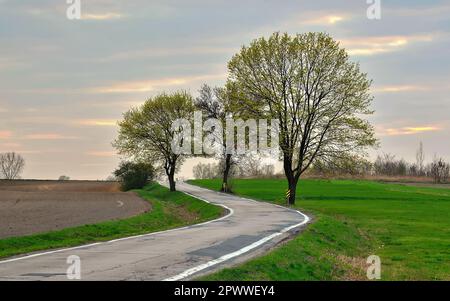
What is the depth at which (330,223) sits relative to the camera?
31.9m

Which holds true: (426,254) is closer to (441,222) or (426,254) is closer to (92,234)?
(92,234)

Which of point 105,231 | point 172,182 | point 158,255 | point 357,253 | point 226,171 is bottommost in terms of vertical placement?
point 172,182

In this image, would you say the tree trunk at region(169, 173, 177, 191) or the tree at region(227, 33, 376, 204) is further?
the tree trunk at region(169, 173, 177, 191)

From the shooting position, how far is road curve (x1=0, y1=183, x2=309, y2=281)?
45.6 ft

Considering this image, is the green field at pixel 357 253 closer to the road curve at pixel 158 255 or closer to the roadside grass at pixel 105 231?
the road curve at pixel 158 255

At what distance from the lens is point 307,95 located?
173 ft

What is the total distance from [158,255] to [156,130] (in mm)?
62149

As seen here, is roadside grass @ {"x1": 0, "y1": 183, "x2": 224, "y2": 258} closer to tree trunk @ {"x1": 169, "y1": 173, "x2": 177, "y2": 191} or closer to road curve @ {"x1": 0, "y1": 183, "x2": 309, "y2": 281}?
road curve @ {"x1": 0, "y1": 183, "x2": 309, "y2": 281}

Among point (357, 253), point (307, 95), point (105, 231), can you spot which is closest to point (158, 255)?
point (357, 253)

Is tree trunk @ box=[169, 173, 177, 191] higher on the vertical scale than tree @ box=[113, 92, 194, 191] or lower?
lower

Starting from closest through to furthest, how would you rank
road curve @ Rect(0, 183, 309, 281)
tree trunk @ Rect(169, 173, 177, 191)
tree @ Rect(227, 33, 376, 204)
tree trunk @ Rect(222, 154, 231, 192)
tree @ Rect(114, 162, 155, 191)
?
road curve @ Rect(0, 183, 309, 281) < tree @ Rect(227, 33, 376, 204) < tree trunk @ Rect(222, 154, 231, 192) < tree trunk @ Rect(169, 173, 177, 191) < tree @ Rect(114, 162, 155, 191)

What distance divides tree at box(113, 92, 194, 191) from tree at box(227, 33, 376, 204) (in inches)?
1066

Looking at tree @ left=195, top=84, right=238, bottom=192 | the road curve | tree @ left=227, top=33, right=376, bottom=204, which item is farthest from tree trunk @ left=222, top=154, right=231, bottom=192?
the road curve

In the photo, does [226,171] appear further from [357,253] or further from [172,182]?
[357,253]
